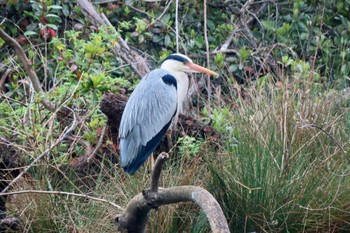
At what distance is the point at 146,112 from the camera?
17.4 feet

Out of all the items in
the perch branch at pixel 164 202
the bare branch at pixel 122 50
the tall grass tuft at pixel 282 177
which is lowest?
the tall grass tuft at pixel 282 177

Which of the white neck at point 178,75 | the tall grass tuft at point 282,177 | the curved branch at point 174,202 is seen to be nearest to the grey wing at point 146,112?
the white neck at point 178,75

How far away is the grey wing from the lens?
5.07 meters

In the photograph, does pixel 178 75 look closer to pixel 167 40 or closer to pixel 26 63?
pixel 26 63

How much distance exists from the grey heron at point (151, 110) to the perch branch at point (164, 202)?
83 centimetres

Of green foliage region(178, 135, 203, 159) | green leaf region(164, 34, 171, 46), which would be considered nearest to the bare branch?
green leaf region(164, 34, 171, 46)

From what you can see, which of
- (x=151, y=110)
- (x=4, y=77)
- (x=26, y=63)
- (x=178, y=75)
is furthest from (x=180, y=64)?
(x=4, y=77)

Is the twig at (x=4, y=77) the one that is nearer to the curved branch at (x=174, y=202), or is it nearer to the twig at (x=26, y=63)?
the twig at (x=26, y=63)

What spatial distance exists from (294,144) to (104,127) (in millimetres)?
1206

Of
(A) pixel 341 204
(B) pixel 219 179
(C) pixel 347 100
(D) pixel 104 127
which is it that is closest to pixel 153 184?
(B) pixel 219 179

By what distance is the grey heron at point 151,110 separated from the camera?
16.5 ft

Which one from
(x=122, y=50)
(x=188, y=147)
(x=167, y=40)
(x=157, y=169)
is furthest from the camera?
(x=167, y=40)

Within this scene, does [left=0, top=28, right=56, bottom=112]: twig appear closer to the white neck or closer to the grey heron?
the grey heron

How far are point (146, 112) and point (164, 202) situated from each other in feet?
4.98
